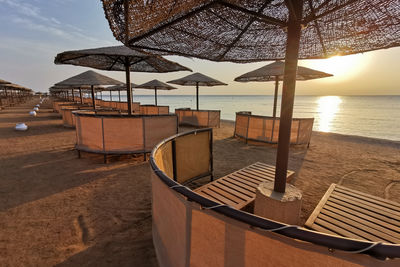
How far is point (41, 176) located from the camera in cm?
546

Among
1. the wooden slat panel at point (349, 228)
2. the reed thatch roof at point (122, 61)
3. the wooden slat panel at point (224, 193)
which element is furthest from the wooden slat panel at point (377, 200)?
the reed thatch roof at point (122, 61)

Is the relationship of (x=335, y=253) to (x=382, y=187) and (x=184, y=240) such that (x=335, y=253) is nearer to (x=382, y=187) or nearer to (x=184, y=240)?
(x=184, y=240)

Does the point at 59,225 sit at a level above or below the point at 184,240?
below

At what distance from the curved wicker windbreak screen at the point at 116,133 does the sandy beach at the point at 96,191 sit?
538mm

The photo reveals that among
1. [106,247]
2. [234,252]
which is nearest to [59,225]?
[106,247]

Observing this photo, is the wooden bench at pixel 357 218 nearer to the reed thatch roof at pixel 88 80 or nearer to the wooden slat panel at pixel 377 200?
the wooden slat panel at pixel 377 200

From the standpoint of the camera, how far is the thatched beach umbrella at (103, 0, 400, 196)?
255 centimetres

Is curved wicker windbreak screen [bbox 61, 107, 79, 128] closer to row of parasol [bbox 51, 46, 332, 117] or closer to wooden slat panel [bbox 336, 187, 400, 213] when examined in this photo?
row of parasol [bbox 51, 46, 332, 117]

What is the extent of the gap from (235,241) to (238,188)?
288cm

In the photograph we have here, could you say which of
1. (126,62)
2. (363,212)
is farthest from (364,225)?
(126,62)

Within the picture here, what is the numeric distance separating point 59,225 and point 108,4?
3900 millimetres

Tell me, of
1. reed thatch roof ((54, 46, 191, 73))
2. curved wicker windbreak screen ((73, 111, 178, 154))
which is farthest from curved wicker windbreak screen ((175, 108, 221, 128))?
curved wicker windbreak screen ((73, 111, 178, 154))

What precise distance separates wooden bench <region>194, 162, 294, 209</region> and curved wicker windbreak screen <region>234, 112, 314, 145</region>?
14.4 ft

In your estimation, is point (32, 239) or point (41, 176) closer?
point (32, 239)
